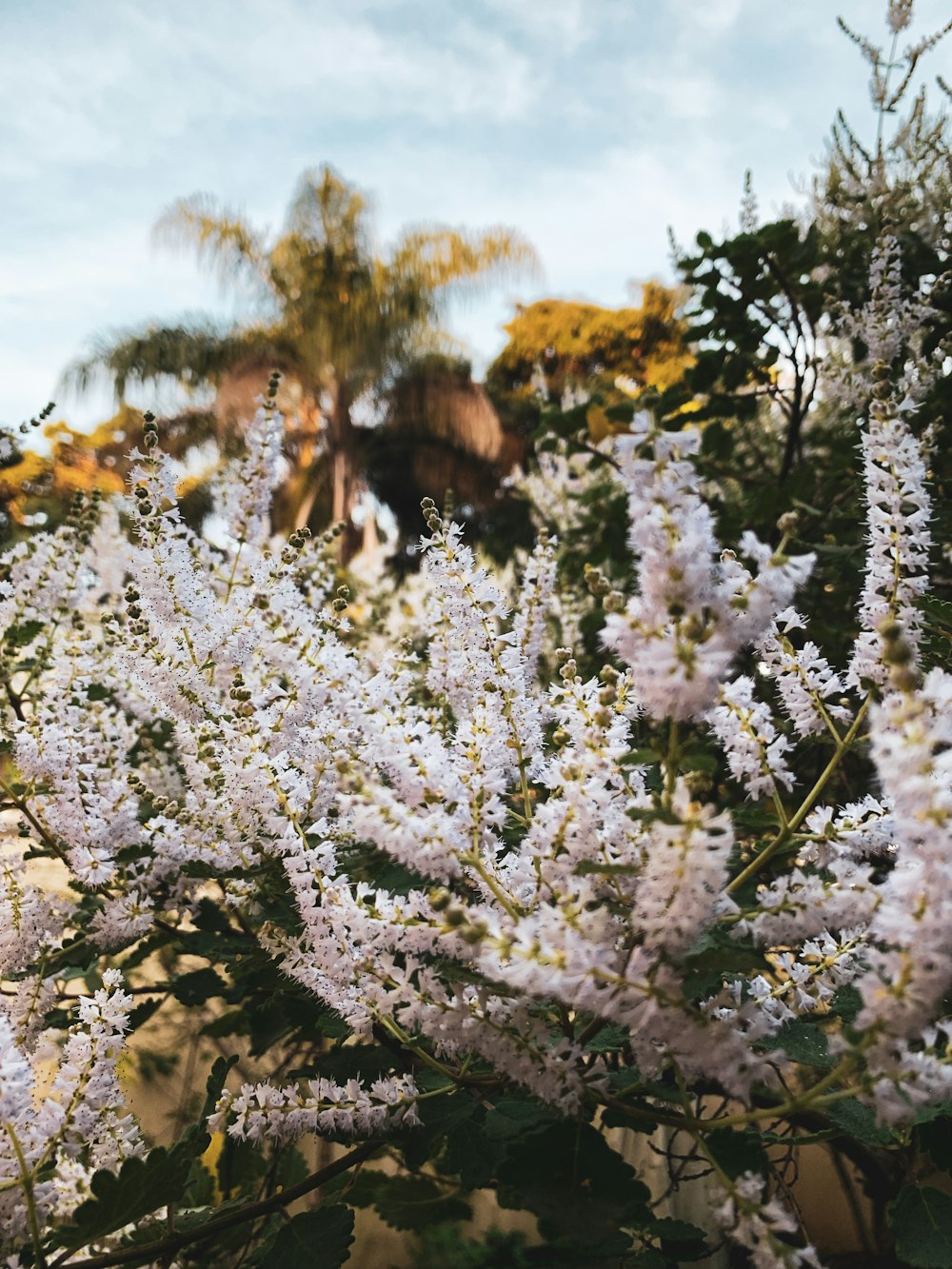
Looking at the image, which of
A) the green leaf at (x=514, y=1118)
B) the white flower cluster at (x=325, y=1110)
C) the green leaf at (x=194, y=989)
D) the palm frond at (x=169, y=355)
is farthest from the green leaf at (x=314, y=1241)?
the palm frond at (x=169, y=355)

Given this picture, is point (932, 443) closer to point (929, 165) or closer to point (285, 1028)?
point (929, 165)

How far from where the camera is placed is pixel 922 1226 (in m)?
1.26

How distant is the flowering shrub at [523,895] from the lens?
84cm

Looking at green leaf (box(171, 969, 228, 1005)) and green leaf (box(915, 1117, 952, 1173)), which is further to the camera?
green leaf (box(171, 969, 228, 1005))

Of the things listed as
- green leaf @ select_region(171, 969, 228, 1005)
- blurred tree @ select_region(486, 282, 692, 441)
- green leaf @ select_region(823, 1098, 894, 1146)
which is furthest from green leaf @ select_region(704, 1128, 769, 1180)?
→ blurred tree @ select_region(486, 282, 692, 441)

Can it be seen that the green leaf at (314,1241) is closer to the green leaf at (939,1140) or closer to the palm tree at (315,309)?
the green leaf at (939,1140)

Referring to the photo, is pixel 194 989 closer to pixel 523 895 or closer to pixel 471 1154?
pixel 471 1154

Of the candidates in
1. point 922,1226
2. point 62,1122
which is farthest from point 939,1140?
point 62,1122

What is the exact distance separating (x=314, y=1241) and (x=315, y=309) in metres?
15.1

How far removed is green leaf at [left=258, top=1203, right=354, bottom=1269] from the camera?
1.21 metres

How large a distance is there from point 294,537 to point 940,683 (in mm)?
1425

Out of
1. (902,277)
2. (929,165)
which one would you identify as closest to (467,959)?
(902,277)

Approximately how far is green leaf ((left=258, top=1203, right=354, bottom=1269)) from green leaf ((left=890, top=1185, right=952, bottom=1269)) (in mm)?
803

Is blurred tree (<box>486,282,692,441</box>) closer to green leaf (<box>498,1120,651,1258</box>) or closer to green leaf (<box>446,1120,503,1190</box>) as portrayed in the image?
green leaf (<box>446,1120,503,1190</box>)
